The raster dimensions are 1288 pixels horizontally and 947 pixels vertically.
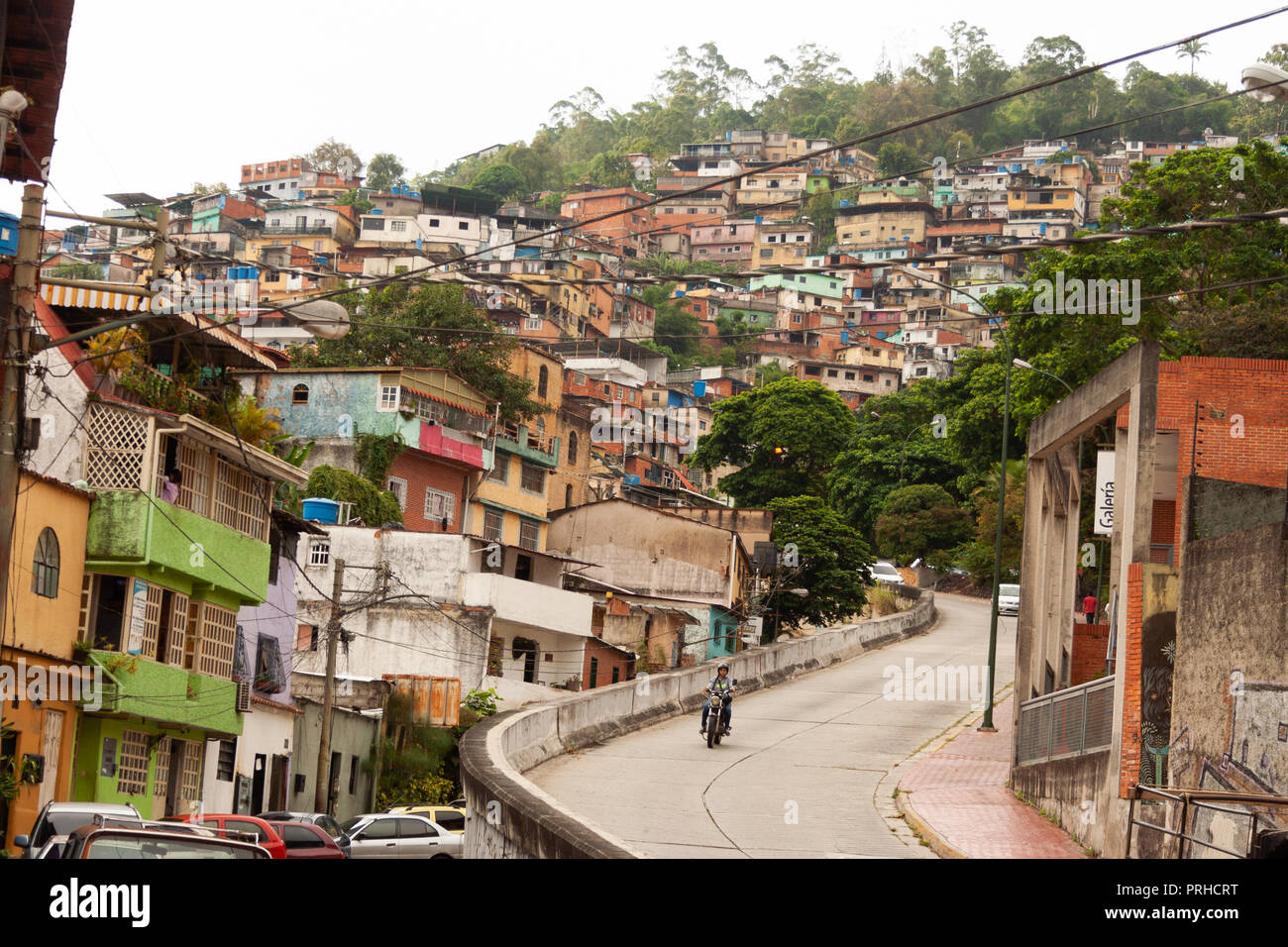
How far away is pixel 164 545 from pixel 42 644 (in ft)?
11.3

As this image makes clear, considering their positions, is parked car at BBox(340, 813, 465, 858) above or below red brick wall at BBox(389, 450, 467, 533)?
below

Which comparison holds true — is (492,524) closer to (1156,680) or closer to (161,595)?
(161,595)

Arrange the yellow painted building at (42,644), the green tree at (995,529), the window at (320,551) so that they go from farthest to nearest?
1. the green tree at (995,529)
2. the window at (320,551)
3. the yellow painted building at (42,644)

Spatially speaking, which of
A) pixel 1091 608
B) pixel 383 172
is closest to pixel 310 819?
pixel 1091 608

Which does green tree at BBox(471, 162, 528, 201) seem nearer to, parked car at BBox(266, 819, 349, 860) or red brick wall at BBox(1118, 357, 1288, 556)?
parked car at BBox(266, 819, 349, 860)

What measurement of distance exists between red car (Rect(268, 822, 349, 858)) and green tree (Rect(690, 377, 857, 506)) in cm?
6281

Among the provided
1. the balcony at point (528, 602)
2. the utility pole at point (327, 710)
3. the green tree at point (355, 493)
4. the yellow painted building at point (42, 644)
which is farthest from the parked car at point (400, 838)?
the green tree at point (355, 493)

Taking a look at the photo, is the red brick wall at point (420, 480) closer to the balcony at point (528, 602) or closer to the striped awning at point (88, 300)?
the balcony at point (528, 602)

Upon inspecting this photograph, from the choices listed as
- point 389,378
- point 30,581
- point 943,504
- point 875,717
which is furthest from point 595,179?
point 30,581

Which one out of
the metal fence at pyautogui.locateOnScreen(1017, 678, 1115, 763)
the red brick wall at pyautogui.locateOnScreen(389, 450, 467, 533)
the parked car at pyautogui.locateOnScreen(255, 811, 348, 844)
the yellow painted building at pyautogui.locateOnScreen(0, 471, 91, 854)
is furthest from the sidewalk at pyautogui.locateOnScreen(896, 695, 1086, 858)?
the red brick wall at pyautogui.locateOnScreen(389, 450, 467, 533)

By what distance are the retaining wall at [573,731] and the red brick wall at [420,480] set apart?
50.4 feet

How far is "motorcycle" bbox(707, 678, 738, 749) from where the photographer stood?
31.8 meters

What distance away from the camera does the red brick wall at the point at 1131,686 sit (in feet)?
66.3
